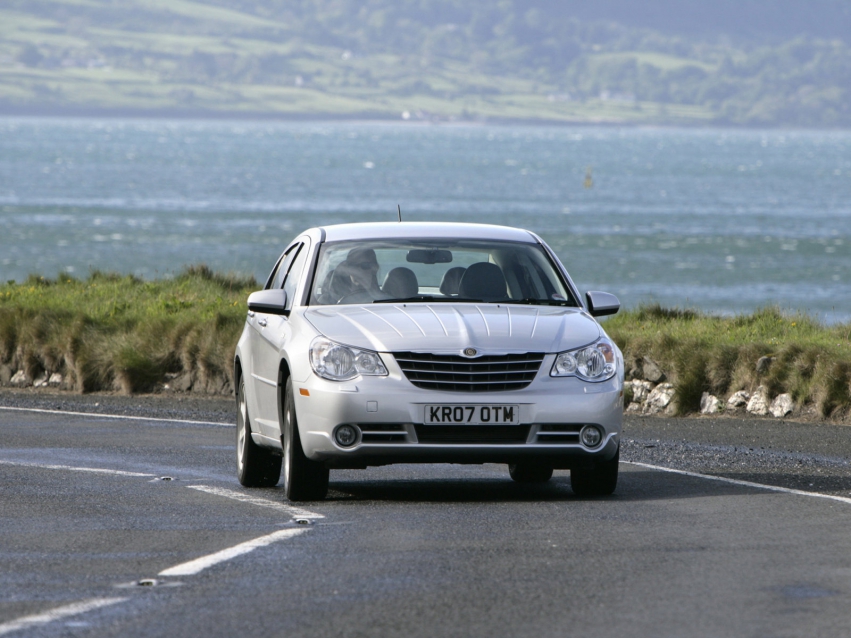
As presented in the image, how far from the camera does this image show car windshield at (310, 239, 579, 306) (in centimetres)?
984

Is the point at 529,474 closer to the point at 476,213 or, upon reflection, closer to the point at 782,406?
the point at 782,406

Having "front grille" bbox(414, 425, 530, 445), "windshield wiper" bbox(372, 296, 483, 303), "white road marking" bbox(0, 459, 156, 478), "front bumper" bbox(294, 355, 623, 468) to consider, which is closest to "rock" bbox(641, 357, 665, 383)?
"windshield wiper" bbox(372, 296, 483, 303)

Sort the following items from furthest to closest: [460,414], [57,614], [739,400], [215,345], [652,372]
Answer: [215,345], [652,372], [739,400], [460,414], [57,614]

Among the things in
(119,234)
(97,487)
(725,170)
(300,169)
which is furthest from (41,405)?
(725,170)

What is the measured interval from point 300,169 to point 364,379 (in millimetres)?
148784

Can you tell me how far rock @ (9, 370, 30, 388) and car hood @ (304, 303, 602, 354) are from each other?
10.4 meters

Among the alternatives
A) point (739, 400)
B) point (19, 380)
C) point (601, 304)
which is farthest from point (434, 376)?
point (19, 380)

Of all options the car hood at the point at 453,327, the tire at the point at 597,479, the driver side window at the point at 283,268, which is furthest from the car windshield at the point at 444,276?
the tire at the point at 597,479

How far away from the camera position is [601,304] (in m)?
9.88

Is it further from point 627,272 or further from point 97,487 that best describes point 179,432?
point 627,272

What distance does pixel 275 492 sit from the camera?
10109 mm

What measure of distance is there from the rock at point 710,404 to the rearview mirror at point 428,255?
6645 millimetres

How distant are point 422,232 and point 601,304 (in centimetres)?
129

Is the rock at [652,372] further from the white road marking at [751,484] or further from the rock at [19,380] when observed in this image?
the rock at [19,380]
